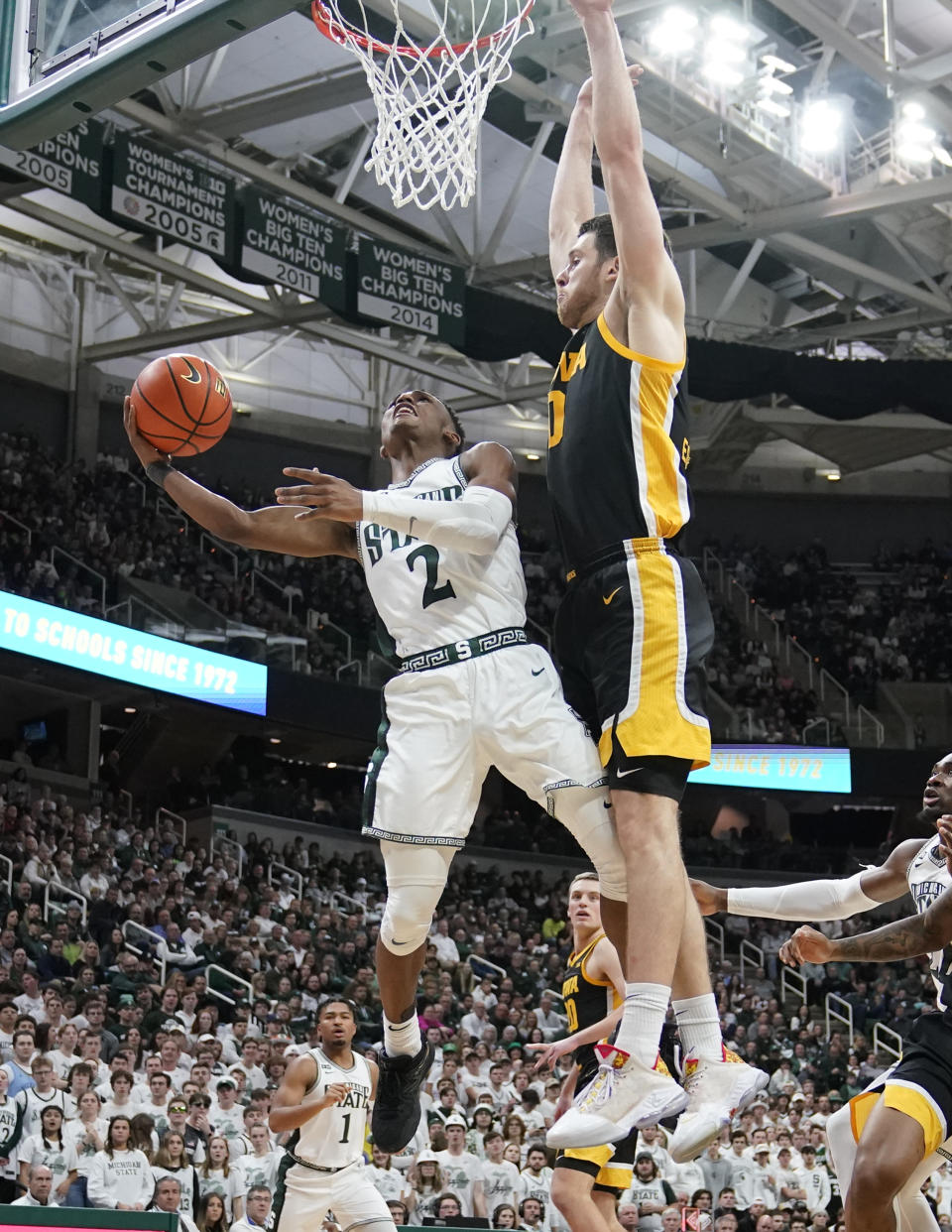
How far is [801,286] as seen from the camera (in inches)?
1027

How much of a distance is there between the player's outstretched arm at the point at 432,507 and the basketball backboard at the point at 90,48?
7.37 ft

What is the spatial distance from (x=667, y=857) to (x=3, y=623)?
15.1 metres

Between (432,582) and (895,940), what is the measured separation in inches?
88.8

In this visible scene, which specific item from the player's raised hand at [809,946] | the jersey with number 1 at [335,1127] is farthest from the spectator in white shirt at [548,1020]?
the player's raised hand at [809,946]

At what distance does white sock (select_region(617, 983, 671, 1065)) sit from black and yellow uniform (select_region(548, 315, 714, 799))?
0.56 m

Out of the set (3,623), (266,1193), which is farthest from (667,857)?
(3,623)

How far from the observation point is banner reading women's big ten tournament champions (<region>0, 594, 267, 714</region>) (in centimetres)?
1838

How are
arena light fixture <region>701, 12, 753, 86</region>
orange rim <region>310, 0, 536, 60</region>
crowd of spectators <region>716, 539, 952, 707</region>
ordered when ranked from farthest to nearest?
crowd of spectators <region>716, 539, 952, 707</region>, arena light fixture <region>701, 12, 753, 86</region>, orange rim <region>310, 0, 536, 60</region>

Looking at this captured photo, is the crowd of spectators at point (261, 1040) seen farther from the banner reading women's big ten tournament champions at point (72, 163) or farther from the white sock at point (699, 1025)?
the banner reading women's big ten tournament champions at point (72, 163)

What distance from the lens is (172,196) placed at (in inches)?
626

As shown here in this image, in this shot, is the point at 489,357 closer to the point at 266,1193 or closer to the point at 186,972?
the point at 186,972

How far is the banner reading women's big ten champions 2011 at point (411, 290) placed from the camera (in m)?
17.8

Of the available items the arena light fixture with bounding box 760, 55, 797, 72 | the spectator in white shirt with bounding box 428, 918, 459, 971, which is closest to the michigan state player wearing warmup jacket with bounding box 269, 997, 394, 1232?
the spectator in white shirt with bounding box 428, 918, 459, 971

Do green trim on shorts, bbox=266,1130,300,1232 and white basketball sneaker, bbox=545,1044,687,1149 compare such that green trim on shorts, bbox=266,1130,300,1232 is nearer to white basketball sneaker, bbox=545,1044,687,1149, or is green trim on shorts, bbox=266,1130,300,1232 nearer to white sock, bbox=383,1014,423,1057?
white sock, bbox=383,1014,423,1057
